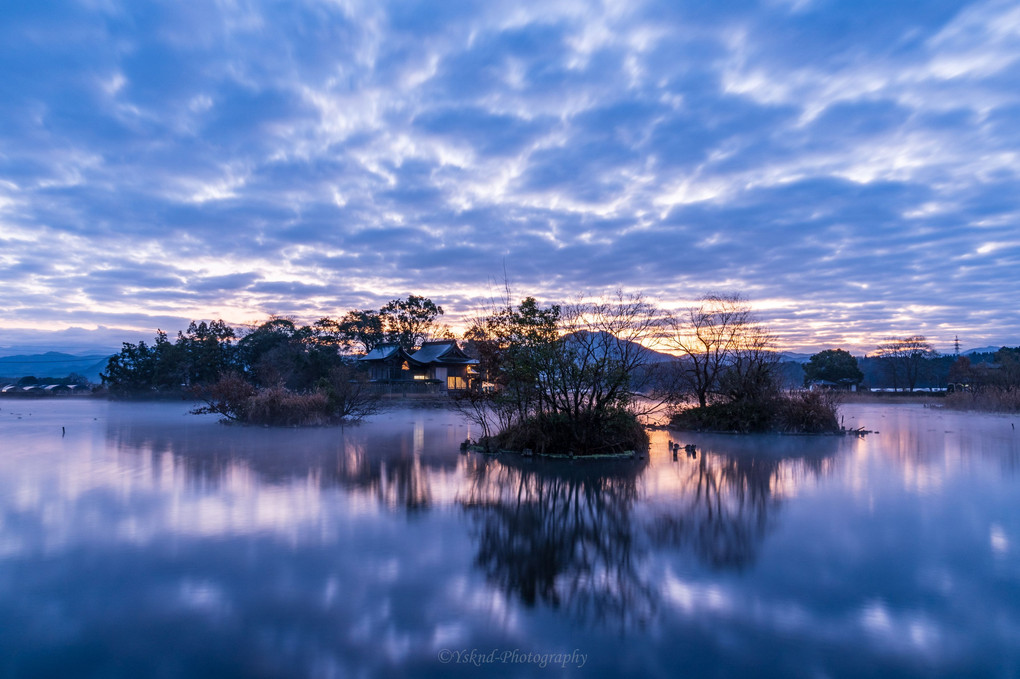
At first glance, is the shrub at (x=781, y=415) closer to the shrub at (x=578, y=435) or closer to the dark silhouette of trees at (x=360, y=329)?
the shrub at (x=578, y=435)

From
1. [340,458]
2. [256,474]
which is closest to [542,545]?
[256,474]

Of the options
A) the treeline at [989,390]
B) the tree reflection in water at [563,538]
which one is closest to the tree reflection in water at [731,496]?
the tree reflection in water at [563,538]

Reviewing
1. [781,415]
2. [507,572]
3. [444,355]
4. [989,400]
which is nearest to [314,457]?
[507,572]

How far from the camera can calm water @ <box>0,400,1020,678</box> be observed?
158 inches

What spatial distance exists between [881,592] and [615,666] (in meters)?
2.83

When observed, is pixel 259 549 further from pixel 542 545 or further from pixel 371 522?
pixel 542 545

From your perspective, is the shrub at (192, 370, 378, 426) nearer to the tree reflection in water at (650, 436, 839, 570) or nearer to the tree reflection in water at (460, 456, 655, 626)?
the tree reflection in water at (460, 456, 655, 626)

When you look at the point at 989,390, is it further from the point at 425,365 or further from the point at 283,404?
the point at 425,365

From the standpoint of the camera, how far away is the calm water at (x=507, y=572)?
13.2 ft

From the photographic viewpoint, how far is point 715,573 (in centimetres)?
552

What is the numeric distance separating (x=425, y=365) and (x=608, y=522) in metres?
39.4

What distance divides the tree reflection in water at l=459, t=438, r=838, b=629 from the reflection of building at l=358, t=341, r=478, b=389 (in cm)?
3346

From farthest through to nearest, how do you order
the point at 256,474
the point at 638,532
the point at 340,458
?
1. the point at 340,458
2. the point at 256,474
3. the point at 638,532

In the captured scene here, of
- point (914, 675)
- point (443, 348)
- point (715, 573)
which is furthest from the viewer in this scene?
point (443, 348)
